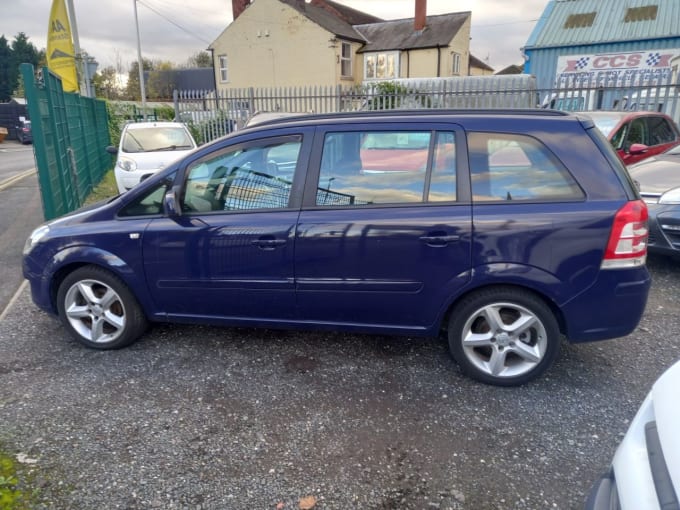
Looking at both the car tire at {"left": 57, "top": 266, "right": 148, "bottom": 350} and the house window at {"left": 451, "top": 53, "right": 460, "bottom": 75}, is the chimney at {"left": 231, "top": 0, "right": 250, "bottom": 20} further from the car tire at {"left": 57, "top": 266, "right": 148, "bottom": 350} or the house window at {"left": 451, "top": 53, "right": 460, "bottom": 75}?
the car tire at {"left": 57, "top": 266, "right": 148, "bottom": 350}

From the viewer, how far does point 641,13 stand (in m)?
18.5

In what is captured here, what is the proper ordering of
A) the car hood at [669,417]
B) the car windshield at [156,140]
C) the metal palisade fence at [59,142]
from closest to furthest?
1. the car hood at [669,417]
2. the metal palisade fence at [59,142]
3. the car windshield at [156,140]

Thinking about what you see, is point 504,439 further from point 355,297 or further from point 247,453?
point 247,453

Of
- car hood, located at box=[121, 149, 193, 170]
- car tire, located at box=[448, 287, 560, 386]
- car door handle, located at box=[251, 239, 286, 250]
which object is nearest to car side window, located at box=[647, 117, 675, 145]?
car tire, located at box=[448, 287, 560, 386]

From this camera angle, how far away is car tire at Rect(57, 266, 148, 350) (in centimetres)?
353

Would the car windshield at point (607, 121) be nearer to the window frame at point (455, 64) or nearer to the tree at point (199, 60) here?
the window frame at point (455, 64)

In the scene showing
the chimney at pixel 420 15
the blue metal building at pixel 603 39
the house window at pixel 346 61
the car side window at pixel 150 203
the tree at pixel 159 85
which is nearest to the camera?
the car side window at pixel 150 203

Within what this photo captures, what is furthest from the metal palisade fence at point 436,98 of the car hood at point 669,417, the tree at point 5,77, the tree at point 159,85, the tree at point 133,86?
the tree at point 5,77

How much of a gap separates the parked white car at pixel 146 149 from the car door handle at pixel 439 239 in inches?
261

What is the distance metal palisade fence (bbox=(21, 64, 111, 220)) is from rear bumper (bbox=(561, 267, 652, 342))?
611 cm

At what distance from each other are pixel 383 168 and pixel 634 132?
594 cm

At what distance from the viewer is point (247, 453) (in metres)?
2.56

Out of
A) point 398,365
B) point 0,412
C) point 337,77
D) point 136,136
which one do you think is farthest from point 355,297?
point 337,77

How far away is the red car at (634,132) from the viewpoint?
A: 272 inches
